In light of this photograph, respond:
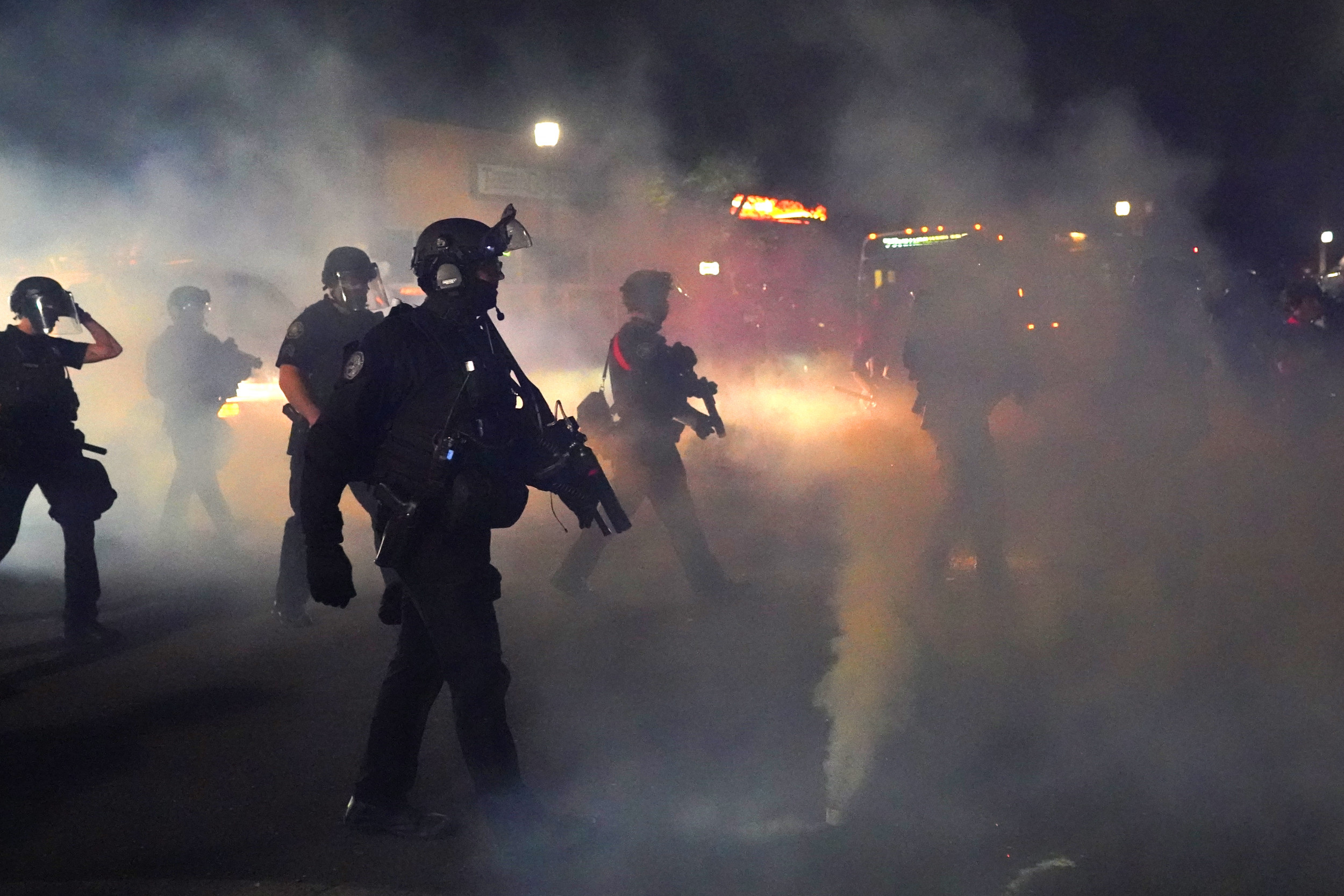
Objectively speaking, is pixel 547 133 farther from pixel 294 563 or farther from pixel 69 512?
pixel 69 512

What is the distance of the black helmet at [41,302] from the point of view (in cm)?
475

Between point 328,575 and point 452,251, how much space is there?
845mm

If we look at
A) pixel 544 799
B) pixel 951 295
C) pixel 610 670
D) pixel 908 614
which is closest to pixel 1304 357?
pixel 951 295

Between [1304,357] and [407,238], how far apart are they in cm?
1156

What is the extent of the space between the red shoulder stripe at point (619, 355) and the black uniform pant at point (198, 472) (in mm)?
3228

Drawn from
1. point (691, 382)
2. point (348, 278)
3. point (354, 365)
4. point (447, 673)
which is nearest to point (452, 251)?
point (354, 365)

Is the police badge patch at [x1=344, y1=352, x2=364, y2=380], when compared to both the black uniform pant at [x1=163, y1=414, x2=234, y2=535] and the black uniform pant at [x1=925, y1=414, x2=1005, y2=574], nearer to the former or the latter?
the black uniform pant at [x1=925, y1=414, x2=1005, y2=574]

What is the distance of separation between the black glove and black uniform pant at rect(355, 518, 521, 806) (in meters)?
0.14

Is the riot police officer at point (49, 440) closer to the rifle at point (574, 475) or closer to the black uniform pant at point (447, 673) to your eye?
the black uniform pant at point (447, 673)

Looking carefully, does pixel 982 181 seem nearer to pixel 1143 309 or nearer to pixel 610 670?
pixel 1143 309

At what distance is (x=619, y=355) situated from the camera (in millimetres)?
5453

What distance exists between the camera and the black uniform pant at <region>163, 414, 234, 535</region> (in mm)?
7285

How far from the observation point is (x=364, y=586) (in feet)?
20.2

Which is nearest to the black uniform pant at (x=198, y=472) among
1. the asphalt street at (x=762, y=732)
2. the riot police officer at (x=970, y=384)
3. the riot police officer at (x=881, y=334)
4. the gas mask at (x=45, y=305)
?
the asphalt street at (x=762, y=732)
